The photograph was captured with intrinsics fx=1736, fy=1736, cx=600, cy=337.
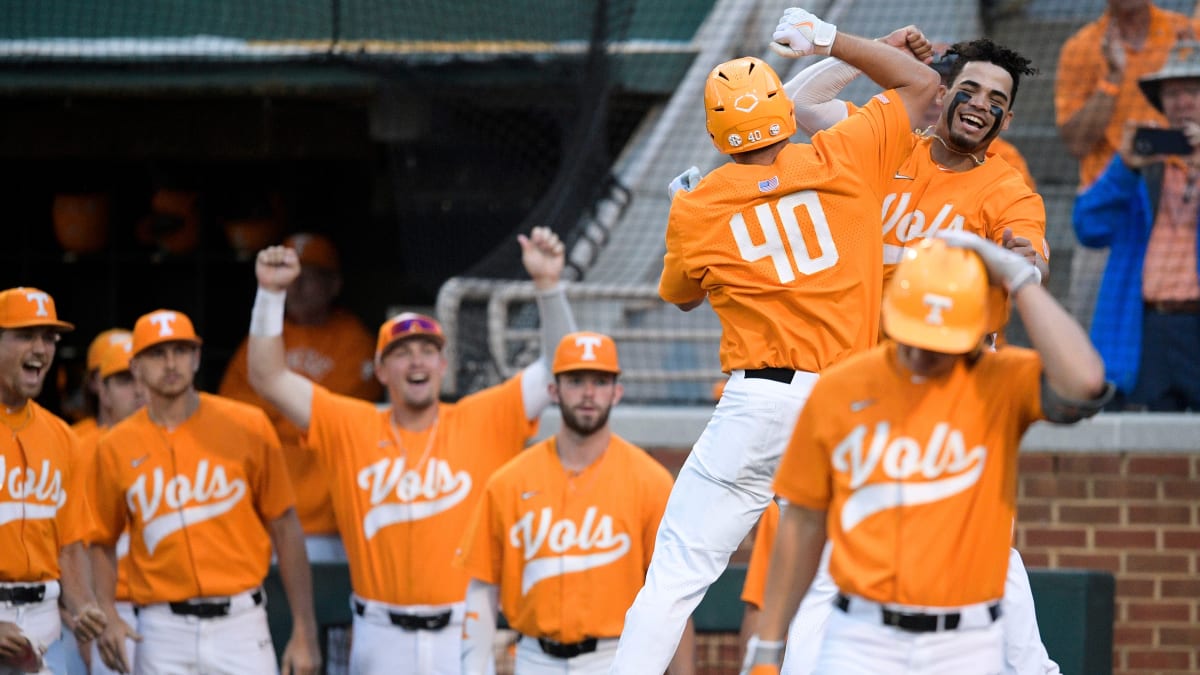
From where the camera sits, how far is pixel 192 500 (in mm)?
6629

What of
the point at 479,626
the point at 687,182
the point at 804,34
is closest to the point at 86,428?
the point at 479,626

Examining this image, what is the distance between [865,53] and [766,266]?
649mm

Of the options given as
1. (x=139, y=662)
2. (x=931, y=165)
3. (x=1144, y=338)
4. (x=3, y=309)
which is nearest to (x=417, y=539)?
(x=139, y=662)

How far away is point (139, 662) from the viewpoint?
656cm

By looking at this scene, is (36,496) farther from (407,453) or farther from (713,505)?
(713,505)

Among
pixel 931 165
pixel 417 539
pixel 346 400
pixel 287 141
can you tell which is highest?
pixel 287 141

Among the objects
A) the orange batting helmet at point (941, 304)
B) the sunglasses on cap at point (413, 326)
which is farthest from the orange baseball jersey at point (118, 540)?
the orange batting helmet at point (941, 304)

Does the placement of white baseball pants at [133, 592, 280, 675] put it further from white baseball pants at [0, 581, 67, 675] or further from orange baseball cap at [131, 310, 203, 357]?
orange baseball cap at [131, 310, 203, 357]

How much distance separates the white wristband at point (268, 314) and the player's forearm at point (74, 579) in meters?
1.05

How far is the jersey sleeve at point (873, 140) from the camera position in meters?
4.76

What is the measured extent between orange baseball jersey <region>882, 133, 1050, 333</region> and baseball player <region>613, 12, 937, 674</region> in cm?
25

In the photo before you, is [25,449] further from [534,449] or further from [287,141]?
[287,141]

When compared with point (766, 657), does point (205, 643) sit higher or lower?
lower

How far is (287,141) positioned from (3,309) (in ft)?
11.2
